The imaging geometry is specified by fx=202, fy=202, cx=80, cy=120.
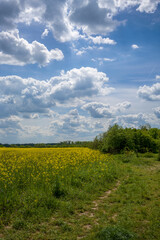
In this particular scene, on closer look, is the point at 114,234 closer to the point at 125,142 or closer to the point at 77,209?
the point at 77,209

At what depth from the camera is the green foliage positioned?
494cm

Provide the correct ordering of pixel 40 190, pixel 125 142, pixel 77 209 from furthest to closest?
pixel 125 142 → pixel 40 190 → pixel 77 209

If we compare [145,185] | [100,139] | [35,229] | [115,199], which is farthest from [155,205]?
[100,139]

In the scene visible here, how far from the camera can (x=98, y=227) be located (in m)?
5.71


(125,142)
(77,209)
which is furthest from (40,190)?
(125,142)

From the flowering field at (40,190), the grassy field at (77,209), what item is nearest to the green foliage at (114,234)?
the grassy field at (77,209)

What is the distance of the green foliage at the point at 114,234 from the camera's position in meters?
4.94

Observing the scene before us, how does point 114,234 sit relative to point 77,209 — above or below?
above

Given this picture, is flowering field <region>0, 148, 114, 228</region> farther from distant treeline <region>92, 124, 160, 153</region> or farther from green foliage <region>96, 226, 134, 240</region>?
distant treeline <region>92, 124, 160, 153</region>

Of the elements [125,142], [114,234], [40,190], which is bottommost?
[114,234]

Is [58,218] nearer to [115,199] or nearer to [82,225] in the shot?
[82,225]

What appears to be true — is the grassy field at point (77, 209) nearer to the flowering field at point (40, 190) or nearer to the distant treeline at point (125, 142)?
the flowering field at point (40, 190)

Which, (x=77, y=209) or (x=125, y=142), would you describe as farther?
(x=125, y=142)

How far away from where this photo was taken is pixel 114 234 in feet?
16.5
